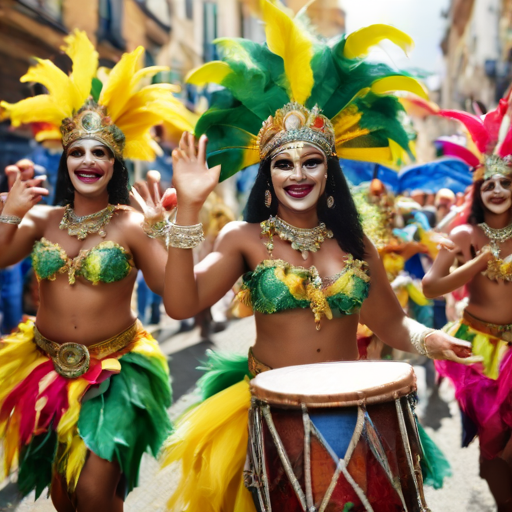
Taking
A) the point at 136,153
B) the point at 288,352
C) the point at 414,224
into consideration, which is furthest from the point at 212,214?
the point at 288,352

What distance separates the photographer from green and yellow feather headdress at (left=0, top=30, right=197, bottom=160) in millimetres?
4031

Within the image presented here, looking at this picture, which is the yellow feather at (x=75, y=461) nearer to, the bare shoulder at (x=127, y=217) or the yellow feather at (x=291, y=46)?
the bare shoulder at (x=127, y=217)

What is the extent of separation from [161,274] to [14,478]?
219 cm

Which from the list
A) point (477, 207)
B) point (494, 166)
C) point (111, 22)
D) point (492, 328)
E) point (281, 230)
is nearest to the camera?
point (281, 230)

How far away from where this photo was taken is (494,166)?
461cm

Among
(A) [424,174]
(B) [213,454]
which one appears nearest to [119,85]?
(B) [213,454]

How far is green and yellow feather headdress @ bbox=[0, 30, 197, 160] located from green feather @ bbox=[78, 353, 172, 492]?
4.29ft

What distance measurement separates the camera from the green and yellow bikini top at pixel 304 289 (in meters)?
3.09

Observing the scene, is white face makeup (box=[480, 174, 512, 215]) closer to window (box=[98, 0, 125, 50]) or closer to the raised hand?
the raised hand

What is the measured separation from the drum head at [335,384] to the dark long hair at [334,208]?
29.3 inches

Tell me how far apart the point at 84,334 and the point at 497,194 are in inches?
111

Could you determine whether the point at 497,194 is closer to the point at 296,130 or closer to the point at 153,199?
the point at 296,130

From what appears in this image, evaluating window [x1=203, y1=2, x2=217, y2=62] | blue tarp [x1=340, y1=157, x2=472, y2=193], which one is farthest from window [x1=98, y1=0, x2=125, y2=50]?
blue tarp [x1=340, y1=157, x2=472, y2=193]

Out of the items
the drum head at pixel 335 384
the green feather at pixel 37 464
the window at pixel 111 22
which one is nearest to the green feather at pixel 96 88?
the green feather at pixel 37 464
